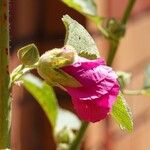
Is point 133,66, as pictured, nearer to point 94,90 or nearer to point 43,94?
point 43,94

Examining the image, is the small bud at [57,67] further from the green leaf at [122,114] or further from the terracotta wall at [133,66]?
the terracotta wall at [133,66]

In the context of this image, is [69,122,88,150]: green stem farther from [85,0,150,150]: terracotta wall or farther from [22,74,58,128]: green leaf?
[85,0,150,150]: terracotta wall

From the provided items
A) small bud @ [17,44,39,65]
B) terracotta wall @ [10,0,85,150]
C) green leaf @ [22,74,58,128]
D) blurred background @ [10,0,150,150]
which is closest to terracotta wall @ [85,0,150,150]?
blurred background @ [10,0,150,150]

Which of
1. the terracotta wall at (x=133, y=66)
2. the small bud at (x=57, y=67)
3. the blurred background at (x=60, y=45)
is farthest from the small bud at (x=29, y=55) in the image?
the terracotta wall at (x=133, y=66)

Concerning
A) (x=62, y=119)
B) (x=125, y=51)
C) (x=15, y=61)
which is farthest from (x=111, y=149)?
(x=62, y=119)

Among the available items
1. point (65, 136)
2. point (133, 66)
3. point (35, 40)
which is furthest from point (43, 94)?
point (133, 66)

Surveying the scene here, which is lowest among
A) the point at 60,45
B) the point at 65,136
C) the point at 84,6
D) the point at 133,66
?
the point at 133,66

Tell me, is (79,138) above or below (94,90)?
below

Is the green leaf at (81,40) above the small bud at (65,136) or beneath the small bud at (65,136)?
above
